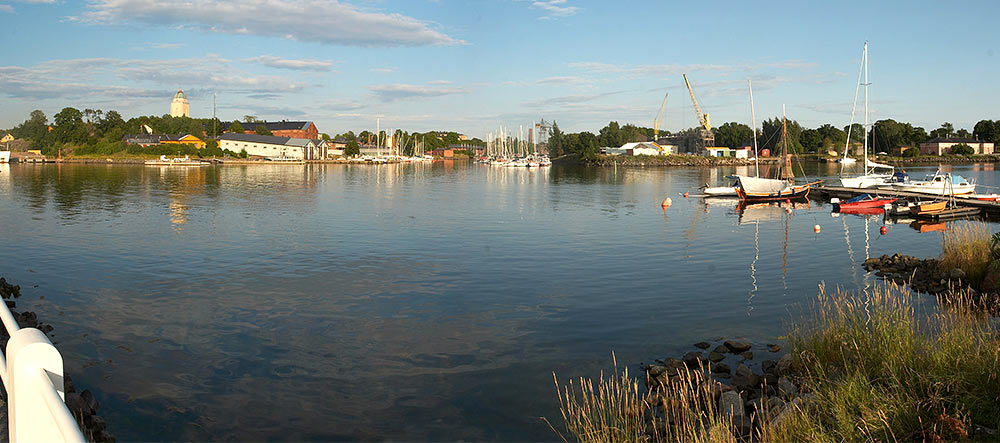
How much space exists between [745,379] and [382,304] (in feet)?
36.1

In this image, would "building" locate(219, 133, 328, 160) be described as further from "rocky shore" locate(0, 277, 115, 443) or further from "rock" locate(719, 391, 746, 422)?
"rock" locate(719, 391, 746, 422)

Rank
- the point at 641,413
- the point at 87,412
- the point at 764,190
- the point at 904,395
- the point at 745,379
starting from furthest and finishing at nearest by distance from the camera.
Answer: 1. the point at 764,190
2. the point at 745,379
3. the point at 641,413
4. the point at 87,412
5. the point at 904,395

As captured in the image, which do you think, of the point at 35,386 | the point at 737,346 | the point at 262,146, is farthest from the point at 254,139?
the point at 35,386

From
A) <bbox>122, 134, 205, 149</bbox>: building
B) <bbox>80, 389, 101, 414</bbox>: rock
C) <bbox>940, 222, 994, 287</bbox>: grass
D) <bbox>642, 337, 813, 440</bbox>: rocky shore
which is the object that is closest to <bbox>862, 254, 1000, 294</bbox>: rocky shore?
<bbox>940, 222, 994, 287</bbox>: grass

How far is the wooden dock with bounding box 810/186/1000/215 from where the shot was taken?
47.2m

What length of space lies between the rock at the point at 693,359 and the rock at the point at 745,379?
3.02 ft

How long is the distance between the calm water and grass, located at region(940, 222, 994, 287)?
3252 mm

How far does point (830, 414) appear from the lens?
30.2 feet

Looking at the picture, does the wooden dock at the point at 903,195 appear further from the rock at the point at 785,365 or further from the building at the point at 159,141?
the building at the point at 159,141

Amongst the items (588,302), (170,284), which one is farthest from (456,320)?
(170,284)

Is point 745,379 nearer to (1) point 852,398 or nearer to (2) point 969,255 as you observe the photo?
(1) point 852,398

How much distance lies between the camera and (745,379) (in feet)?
42.8

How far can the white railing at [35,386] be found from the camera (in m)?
3.02

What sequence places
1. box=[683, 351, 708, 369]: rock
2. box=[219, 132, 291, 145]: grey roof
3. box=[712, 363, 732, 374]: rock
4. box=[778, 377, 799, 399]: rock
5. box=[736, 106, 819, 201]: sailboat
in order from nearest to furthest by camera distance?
box=[778, 377, 799, 399]: rock → box=[712, 363, 732, 374]: rock → box=[683, 351, 708, 369]: rock → box=[736, 106, 819, 201]: sailboat → box=[219, 132, 291, 145]: grey roof
